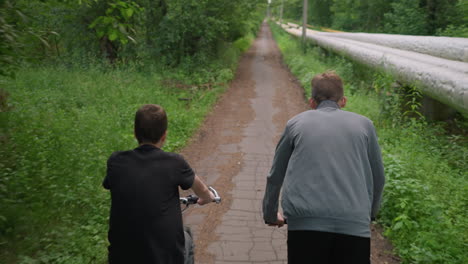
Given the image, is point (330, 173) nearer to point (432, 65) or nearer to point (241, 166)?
point (241, 166)

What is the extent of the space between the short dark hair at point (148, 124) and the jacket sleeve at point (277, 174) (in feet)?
2.61

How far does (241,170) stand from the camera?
23.2 feet

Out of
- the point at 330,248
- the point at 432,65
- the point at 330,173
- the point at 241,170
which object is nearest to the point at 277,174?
the point at 330,173

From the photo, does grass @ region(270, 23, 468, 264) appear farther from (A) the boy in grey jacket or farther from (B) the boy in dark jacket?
(B) the boy in dark jacket

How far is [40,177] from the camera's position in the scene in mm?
4574

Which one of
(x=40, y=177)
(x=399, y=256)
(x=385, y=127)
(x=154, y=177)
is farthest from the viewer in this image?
(x=385, y=127)

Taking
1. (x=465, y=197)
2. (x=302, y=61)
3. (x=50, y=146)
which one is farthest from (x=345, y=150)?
(x=302, y=61)

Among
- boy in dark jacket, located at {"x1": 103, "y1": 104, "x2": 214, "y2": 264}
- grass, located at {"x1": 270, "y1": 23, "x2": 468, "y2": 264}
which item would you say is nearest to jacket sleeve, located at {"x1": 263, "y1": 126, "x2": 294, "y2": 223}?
boy in dark jacket, located at {"x1": 103, "y1": 104, "x2": 214, "y2": 264}

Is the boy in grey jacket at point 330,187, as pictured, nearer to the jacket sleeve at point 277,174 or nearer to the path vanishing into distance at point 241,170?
the jacket sleeve at point 277,174

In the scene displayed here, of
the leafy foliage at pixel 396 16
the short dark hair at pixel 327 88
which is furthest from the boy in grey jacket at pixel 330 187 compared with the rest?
the leafy foliage at pixel 396 16

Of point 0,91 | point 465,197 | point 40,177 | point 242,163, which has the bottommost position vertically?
point 242,163

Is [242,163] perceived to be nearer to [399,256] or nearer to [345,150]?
[399,256]

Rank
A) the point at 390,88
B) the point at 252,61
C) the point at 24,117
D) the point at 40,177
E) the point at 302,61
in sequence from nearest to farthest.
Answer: the point at 40,177 < the point at 24,117 < the point at 390,88 < the point at 302,61 < the point at 252,61

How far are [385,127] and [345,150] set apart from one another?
668 cm
